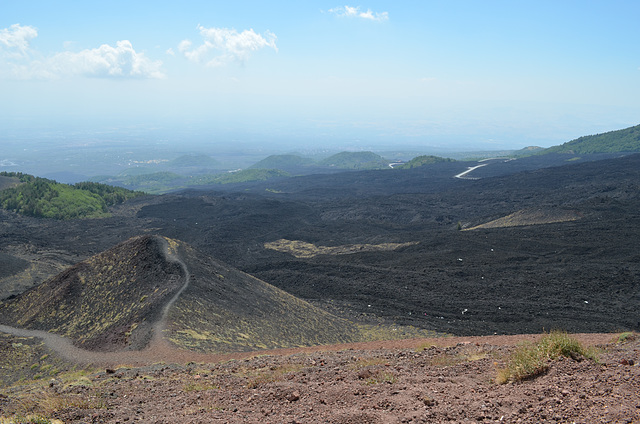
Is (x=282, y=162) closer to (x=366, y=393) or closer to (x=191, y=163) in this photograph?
(x=191, y=163)

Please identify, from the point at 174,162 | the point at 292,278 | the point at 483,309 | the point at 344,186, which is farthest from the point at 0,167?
the point at 483,309

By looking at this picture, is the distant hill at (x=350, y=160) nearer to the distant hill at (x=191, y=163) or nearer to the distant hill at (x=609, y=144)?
the distant hill at (x=191, y=163)

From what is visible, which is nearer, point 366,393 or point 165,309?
point 366,393

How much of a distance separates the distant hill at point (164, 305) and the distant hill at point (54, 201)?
41333 millimetres

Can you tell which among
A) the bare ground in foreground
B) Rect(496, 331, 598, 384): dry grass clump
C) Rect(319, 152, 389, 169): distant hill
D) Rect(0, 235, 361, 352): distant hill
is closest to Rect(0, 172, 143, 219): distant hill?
Rect(0, 235, 361, 352): distant hill

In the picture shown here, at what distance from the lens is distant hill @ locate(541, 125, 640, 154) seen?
104312mm

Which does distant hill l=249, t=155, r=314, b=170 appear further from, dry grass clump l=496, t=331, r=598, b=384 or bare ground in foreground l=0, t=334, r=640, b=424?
dry grass clump l=496, t=331, r=598, b=384

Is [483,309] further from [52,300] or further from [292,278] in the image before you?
[52,300]

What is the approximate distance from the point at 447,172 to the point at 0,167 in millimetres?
167055

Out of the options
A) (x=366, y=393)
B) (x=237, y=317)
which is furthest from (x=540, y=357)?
(x=237, y=317)

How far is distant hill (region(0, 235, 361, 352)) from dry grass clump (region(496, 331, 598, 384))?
1101 cm

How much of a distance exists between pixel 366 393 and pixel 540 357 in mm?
3075

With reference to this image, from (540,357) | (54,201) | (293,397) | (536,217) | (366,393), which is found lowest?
(536,217)

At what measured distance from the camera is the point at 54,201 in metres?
59.4
